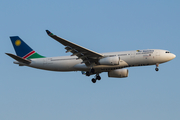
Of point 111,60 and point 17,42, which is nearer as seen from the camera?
point 111,60

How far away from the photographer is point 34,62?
2032 inches

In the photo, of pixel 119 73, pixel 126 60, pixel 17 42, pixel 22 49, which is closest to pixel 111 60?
pixel 126 60

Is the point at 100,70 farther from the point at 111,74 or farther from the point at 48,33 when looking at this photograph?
the point at 48,33

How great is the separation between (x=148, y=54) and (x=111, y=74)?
765 centimetres

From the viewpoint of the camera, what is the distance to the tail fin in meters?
53.2

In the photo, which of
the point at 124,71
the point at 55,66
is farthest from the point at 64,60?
the point at 124,71

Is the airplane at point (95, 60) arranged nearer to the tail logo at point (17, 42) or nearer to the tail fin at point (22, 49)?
the tail fin at point (22, 49)

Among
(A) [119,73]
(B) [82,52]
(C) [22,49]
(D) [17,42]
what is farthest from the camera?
(D) [17,42]

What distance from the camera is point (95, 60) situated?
48.2 meters

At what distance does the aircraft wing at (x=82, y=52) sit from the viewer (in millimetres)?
43594

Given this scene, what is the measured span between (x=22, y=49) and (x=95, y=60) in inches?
535

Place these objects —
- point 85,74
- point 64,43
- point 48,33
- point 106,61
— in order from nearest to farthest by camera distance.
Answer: point 48,33
point 64,43
point 106,61
point 85,74

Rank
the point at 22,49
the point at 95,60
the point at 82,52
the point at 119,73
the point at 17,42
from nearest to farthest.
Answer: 1. the point at 82,52
2. the point at 95,60
3. the point at 119,73
4. the point at 22,49
5. the point at 17,42

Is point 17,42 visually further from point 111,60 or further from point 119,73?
point 119,73
